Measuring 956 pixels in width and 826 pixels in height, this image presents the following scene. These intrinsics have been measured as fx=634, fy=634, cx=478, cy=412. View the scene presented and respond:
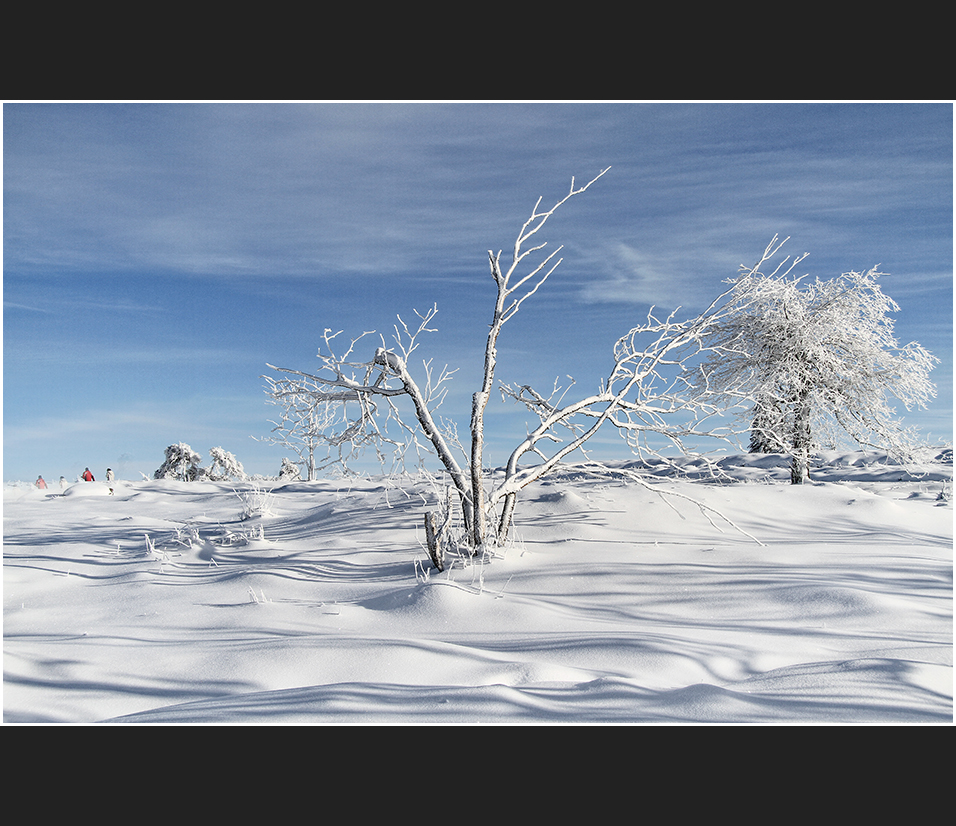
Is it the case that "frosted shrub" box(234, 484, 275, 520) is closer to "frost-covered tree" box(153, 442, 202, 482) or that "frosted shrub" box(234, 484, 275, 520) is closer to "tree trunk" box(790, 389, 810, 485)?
"tree trunk" box(790, 389, 810, 485)

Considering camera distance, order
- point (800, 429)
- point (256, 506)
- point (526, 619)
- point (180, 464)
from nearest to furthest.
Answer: point (526, 619), point (256, 506), point (800, 429), point (180, 464)

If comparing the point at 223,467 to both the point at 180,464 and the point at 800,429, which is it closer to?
the point at 180,464

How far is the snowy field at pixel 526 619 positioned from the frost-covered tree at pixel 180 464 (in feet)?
48.9

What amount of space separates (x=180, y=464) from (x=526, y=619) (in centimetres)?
2263

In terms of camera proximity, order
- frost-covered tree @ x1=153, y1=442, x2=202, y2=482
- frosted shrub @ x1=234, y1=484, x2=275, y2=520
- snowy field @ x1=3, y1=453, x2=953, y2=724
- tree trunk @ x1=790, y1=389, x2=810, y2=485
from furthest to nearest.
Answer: frost-covered tree @ x1=153, y1=442, x2=202, y2=482 < tree trunk @ x1=790, y1=389, x2=810, y2=485 < frosted shrub @ x1=234, y1=484, x2=275, y2=520 < snowy field @ x1=3, y1=453, x2=953, y2=724

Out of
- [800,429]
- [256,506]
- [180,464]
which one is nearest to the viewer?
[256,506]

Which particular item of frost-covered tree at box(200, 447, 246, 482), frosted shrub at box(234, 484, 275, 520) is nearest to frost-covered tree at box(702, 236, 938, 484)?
frosted shrub at box(234, 484, 275, 520)

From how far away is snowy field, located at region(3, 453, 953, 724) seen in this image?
10.1ft

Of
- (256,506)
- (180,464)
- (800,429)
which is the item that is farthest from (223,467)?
(800,429)

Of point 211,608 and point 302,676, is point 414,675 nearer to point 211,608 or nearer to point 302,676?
point 302,676

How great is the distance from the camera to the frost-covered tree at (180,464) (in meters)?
24.1

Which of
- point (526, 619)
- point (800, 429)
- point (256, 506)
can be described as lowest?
point (526, 619)

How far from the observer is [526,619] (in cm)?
496

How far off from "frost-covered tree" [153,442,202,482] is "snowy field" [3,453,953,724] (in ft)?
48.9
